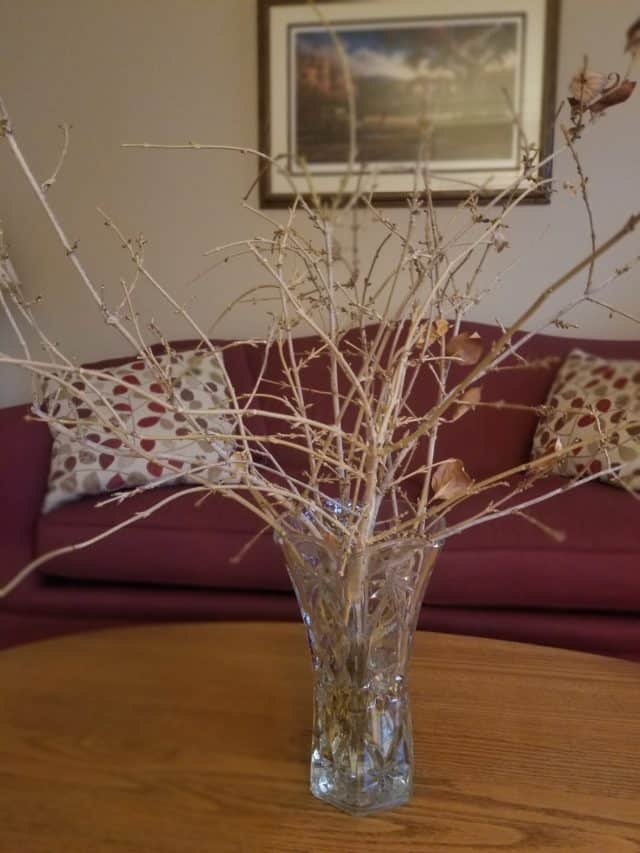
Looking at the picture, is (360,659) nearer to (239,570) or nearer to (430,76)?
(239,570)

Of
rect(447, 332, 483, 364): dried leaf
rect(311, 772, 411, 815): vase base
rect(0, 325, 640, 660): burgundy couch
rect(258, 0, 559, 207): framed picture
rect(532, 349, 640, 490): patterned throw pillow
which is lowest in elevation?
rect(0, 325, 640, 660): burgundy couch

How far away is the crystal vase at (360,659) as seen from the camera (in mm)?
648

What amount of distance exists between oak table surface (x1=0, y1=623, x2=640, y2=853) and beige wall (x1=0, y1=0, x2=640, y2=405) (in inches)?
62.4

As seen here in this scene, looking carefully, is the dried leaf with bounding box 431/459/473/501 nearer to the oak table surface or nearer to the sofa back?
the oak table surface

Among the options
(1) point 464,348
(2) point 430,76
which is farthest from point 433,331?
(2) point 430,76

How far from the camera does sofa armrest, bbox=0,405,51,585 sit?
1.66 metres

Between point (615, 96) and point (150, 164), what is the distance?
214cm

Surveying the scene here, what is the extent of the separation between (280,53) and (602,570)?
69.4 inches

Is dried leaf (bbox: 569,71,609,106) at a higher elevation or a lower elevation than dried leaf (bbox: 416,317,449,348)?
higher

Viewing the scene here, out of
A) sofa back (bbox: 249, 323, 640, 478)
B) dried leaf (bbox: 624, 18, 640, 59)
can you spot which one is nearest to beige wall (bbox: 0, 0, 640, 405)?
sofa back (bbox: 249, 323, 640, 478)

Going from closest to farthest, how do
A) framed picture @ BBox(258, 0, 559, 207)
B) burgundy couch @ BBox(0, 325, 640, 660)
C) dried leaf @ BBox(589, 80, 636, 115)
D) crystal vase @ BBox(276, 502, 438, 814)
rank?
dried leaf @ BBox(589, 80, 636, 115) → crystal vase @ BBox(276, 502, 438, 814) → burgundy couch @ BBox(0, 325, 640, 660) → framed picture @ BBox(258, 0, 559, 207)

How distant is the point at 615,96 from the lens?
1.73ft

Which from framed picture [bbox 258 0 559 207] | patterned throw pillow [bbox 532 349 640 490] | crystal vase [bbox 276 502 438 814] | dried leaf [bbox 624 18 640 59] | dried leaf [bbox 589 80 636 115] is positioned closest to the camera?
dried leaf [bbox 624 18 640 59]

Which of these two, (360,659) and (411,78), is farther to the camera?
(411,78)
